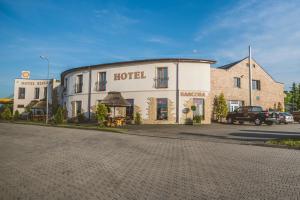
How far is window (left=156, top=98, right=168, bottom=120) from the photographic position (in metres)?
24.5

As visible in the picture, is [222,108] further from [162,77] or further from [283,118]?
[162,77]

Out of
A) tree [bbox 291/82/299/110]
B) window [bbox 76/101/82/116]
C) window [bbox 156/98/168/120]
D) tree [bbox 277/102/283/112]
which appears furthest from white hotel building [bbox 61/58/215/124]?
tree [bbox 291/82/299/110]

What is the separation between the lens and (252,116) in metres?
23.9

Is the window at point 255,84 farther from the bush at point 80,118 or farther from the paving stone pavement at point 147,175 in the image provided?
the paving stone pavement at point 147,175

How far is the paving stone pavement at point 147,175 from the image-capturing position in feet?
14.8

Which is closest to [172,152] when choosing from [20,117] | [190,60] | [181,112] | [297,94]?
[181,112]

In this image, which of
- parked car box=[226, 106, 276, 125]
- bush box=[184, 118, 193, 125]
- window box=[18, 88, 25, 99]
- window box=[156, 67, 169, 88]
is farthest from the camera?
window box=[18, 88, 25, 99]

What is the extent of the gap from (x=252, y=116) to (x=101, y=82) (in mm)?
17360

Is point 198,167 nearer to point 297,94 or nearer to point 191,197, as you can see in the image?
point 191,197

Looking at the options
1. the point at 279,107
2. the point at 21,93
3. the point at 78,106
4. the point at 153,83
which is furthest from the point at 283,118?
the point at 21,93

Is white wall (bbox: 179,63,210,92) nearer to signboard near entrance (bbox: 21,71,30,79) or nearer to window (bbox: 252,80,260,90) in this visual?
window (bbox: 252,80,260,90)

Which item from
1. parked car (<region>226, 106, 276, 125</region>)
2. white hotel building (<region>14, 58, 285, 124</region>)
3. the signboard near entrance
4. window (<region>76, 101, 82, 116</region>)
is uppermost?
the signboard near entrance

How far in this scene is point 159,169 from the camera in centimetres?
642

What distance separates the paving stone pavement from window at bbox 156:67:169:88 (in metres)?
16.3
